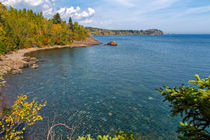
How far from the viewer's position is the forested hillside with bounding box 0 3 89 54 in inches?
2330

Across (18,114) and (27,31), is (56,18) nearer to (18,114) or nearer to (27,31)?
(27,31)

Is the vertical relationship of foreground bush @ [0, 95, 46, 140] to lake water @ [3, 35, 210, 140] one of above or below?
above

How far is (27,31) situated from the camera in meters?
78.0

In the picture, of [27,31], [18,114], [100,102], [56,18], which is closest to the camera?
[18,114]

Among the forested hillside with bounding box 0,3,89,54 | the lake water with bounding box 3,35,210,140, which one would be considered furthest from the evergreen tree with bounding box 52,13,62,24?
the lake water with bounding box 3,35,210,140

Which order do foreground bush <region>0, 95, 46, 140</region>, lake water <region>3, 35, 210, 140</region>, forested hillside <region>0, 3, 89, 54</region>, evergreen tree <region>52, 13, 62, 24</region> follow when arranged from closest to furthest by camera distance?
foreground bush <region>0, 95, 46, 140</region> → lake water <region>3, 35, 210, 140</region> → forested hillside <region>0, 3, 89, 54</region> → evergreen tree <region>52, 13, 62, 24</region>

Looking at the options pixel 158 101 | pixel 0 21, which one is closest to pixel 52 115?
pixel 158 101

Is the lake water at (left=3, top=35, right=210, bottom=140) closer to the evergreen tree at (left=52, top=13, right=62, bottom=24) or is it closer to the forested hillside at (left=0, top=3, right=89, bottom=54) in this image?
the forested hillside at (left=0, top=3, right=89, bottom=54)

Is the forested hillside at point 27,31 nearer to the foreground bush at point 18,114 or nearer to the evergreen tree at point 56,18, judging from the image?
the evergreen tree at point 56,18

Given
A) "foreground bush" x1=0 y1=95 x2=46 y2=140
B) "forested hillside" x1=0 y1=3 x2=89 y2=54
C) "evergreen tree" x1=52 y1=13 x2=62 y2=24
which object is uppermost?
"evergreen tree" x1=52 y1=13 x2=62 y2=24

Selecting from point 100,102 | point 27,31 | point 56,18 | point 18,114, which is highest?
point 56,18

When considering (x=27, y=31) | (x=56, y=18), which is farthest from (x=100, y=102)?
(x=56, y=18)

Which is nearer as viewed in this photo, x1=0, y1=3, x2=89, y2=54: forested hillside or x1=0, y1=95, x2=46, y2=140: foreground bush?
x1=0, y1=95, x2=46, y2=140: foreground bush

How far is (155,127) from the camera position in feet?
53.2
